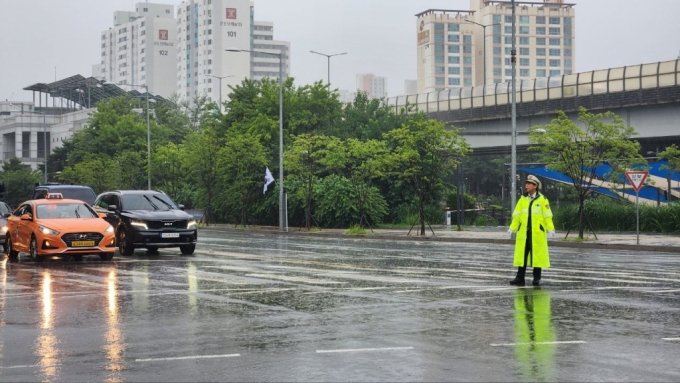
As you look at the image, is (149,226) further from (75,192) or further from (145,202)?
(75,192)

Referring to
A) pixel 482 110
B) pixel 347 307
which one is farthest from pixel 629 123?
pixel 347 307

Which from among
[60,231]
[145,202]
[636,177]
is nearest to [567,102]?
[636,177]

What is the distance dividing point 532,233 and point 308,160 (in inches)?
1264

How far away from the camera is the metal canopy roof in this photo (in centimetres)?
13312

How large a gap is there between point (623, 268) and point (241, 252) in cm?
1137

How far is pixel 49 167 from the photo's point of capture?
119562mm

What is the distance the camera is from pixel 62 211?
80.8ft

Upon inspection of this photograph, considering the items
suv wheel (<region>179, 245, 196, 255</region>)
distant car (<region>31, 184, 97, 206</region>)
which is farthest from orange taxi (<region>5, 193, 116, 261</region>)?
distant car (<region>31, 184, 97, 206</region>)

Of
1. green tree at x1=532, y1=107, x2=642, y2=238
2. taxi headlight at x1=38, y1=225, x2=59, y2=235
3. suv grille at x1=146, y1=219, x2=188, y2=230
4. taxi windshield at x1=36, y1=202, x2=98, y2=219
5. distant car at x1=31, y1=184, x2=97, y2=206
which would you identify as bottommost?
taxi headlight at x1=38, y1=225, x2=59, y2=235

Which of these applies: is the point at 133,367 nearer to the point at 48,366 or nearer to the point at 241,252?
the point at 48,366

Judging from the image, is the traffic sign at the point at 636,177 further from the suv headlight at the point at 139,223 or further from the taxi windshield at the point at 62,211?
the taxi windshield at the point at 62,211

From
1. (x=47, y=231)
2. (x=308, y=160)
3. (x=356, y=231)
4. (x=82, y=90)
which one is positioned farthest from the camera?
(x=82, y=90)

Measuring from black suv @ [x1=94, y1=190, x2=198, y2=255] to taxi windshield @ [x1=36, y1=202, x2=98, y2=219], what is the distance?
5.65ft

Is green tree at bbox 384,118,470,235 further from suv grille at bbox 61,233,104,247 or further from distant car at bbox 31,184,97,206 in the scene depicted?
suv grille at bbox 61,233,104,247
